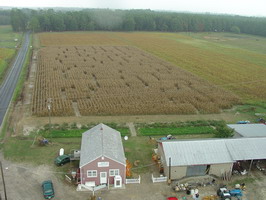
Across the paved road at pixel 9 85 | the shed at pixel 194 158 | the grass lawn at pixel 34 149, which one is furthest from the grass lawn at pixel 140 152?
the paved road at pixel 9 85

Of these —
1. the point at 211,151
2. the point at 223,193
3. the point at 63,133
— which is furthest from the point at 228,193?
the point at 63,133

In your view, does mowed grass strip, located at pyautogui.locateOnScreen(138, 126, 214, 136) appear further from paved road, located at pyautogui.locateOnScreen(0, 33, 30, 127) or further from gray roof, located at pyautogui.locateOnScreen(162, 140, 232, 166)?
paved road, located at pyautogui.locateOnScreen(0, 33, 30, 127)

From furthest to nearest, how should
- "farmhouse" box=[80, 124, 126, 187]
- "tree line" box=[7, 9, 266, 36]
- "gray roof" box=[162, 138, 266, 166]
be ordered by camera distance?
"tree line" box=[7, 9, 266, 36], "gray roof" box=[162, 138, 266, 166], "farmhouse" box=[80, 124, 126, 187]

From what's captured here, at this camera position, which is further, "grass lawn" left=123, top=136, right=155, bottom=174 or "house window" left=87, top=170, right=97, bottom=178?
"grass lawn" left=123, top=136, right=155, bottom=174

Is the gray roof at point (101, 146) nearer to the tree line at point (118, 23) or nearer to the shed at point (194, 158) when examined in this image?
the shed at point (194, 158)

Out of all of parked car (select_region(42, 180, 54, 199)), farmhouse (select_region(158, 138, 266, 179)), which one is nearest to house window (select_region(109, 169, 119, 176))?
farmhouse (select_region(158, 138, 266, 179))

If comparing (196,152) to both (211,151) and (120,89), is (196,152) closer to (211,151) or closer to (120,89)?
(211,151)
